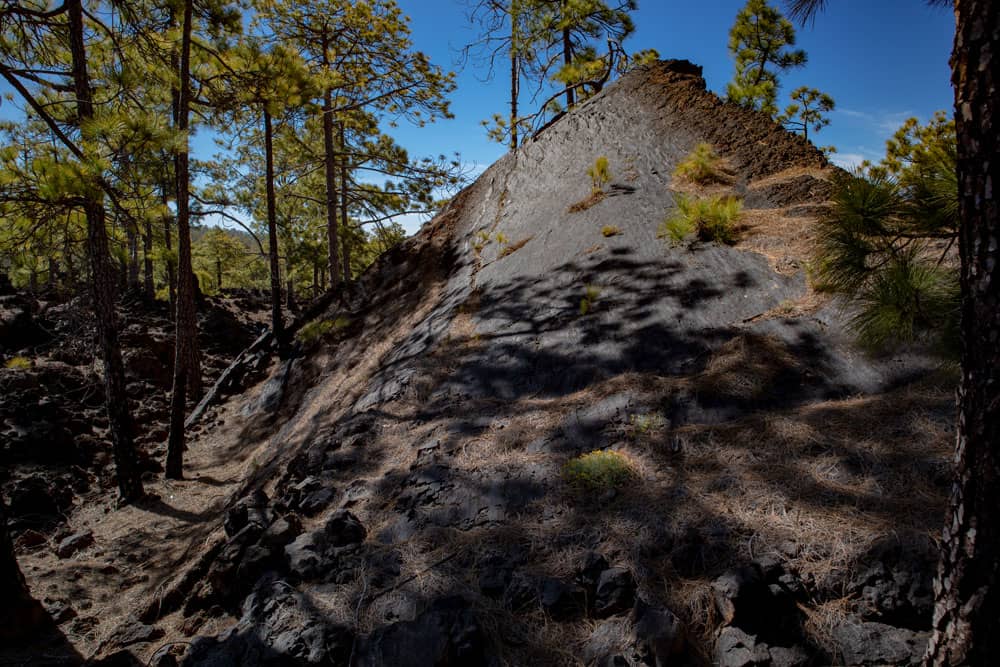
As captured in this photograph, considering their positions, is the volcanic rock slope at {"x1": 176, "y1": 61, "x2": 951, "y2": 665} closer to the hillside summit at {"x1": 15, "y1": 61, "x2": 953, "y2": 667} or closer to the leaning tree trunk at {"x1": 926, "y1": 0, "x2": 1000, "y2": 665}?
the hillside summit at {"x1": 15, "y1": 61, "x2": 953, "y2": 667}

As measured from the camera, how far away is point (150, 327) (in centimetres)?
1502

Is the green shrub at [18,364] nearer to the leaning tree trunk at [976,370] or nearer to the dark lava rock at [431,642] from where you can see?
the dark lava rock at [431,642]

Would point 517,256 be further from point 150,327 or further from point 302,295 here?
point 302,295

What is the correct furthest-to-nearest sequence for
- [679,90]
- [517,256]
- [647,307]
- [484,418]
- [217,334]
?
1. [217,334]
2. [679,90]
3. [517,256]
4. [647,307]
5. [484,418]

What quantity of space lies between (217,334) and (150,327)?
8.28 feet

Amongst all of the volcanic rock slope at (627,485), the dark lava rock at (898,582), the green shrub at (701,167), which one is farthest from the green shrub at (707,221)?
the dark lava rock at (898,582)

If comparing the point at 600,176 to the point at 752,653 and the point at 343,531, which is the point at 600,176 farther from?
the point at 752,653

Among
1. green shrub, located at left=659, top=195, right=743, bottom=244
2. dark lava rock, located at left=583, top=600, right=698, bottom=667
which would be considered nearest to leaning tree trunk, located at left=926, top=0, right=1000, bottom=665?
dark lava rock, located at left=583, top=600, right=698, bottom=667

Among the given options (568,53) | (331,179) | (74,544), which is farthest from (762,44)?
(74,544)

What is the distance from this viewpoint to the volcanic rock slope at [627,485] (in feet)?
8.92

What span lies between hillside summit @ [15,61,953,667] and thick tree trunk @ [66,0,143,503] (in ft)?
2.17

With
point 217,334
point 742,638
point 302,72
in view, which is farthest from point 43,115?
point 217,334

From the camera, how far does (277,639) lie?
3047 millimetres

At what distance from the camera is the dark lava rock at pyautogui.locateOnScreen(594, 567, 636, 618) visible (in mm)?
2885
